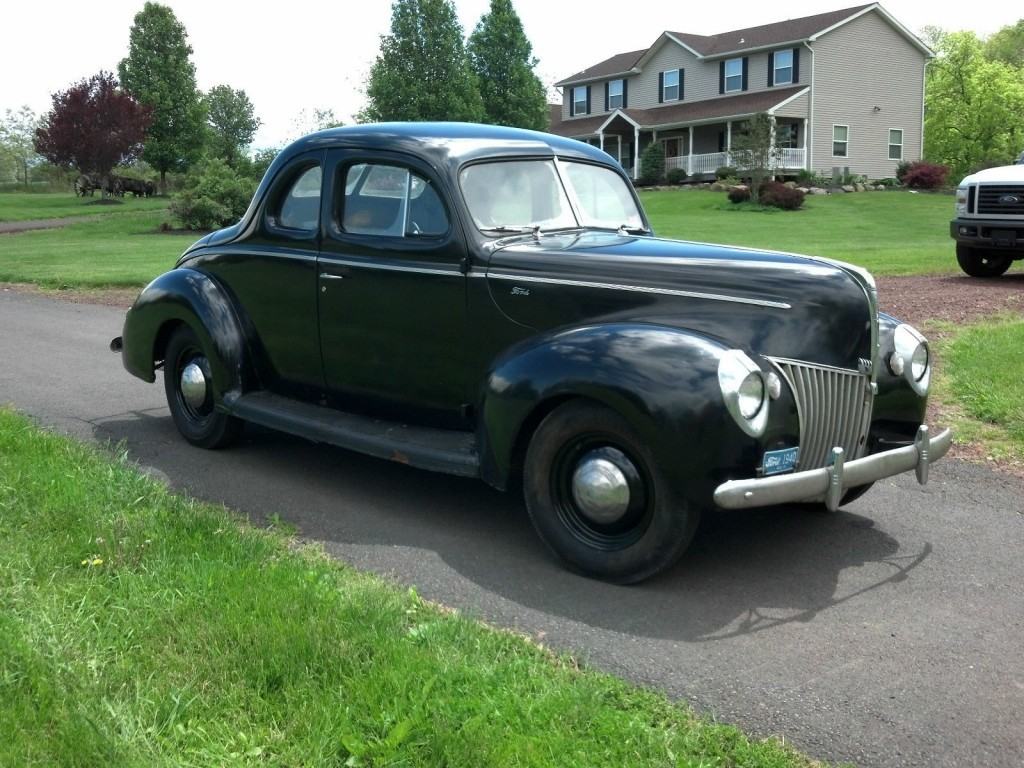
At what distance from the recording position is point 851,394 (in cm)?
458

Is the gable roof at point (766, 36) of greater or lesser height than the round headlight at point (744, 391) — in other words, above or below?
above

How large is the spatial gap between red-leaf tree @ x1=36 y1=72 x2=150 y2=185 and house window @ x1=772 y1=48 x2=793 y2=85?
90.7 ft

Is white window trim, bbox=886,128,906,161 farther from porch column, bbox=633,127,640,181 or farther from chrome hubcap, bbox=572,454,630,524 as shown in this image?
chrome hubcap, bbox=572,454,630,524

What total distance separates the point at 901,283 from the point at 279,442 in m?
9.05

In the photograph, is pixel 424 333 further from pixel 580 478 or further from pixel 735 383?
pixel 735 383

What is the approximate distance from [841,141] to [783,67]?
153 inches

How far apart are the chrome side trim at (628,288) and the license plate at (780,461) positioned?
24.6 inches

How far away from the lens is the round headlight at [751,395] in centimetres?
413

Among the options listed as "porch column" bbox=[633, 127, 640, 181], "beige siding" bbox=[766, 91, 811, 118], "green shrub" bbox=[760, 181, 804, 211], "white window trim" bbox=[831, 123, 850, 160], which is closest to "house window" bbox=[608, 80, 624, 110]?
"porch column" bbox=[633, 127, 640, 181]

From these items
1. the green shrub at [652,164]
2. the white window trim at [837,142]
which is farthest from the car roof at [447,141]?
the green shrub at [652,164]

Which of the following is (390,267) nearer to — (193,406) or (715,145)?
(193,406)

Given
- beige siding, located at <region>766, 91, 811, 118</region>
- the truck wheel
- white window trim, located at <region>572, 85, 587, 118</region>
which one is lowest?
the truck wheel

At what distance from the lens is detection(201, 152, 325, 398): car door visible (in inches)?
235

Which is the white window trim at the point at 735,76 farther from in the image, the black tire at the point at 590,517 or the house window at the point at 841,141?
the black tire at the point at 590,517
